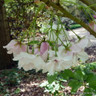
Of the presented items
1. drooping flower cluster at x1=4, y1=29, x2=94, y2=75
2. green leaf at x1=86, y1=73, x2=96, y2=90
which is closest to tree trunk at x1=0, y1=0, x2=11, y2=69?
green leaf at x1=86, y1=73, x2=96, y2=90

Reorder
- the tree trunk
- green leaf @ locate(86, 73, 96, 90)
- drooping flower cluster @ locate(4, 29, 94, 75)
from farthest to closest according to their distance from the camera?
the tree trunk < green leaf @ locate(86, 73, 96, 90) < drooping flower cluster @ locate(4, 29, 94, 75)

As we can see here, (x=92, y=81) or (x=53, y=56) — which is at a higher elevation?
(x=53, y=56)

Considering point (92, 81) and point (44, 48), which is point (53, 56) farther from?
point (92, 81)

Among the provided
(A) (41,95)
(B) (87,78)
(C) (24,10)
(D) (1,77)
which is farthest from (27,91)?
(B) (87,78)

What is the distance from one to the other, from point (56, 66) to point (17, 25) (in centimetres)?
436

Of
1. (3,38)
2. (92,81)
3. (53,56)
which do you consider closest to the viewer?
(53,56)

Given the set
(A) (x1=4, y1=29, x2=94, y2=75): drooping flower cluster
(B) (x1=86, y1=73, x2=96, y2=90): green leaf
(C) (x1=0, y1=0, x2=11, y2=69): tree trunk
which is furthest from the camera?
(C) (x1=0, y1=0, x2=11, y2=69): tree trunk

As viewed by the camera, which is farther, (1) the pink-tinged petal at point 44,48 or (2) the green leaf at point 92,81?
(2) the green leaf at point 92,81

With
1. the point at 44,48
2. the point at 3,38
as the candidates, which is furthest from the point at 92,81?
the point at 3,38

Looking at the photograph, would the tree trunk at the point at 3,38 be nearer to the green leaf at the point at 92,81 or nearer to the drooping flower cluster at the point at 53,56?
the green leaf at the point at 92,81

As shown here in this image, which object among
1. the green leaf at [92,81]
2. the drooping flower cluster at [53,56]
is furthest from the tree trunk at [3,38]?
the drooping flower cluster at [53,56]

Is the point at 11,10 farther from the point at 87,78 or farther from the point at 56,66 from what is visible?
Answer: the point at 56,66

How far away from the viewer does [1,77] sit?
4.39 m

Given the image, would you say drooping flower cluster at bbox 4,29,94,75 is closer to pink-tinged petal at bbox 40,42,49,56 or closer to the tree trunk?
pink-tinged petal at bbox 40,42,49,56
